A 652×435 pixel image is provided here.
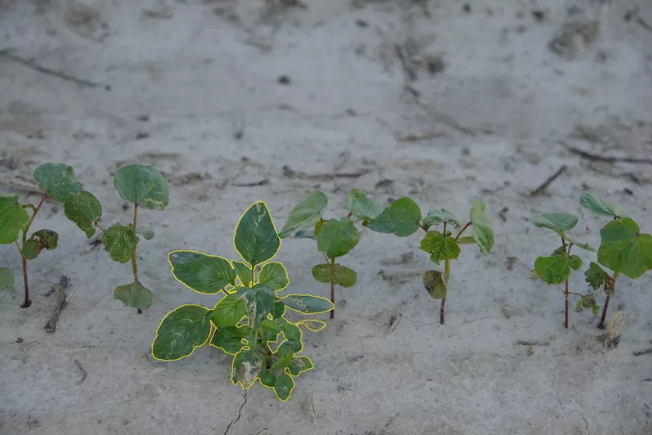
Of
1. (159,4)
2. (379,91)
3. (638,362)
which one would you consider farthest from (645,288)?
(159,4)

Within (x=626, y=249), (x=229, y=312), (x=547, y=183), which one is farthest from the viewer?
(x=547, y=183)

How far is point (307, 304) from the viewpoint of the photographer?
197 cm

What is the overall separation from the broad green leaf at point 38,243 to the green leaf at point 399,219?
33.3 inches

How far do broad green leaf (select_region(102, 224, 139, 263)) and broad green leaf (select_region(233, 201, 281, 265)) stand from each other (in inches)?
10.8

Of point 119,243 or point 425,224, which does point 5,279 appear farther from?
point 425,224

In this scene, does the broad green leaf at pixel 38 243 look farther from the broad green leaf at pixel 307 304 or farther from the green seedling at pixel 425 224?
the green seedling at pixel 425 224

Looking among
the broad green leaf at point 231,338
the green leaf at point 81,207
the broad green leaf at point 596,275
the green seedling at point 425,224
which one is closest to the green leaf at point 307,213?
the green seedling at point 425,224

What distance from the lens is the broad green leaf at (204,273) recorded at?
6.28 ft

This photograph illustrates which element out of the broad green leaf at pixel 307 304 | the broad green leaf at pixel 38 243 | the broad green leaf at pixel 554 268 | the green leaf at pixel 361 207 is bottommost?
the broad green leaf at pixel 38 243

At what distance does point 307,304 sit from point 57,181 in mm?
719

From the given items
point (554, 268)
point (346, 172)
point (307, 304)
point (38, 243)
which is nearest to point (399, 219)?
point (307, 304)

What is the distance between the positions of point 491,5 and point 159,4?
1.51 meters

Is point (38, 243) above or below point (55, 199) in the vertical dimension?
below

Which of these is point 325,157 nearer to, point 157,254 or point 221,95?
point 221,95
